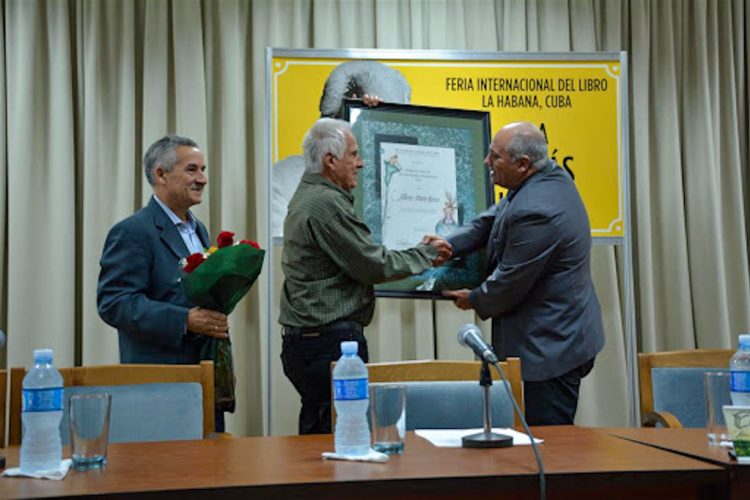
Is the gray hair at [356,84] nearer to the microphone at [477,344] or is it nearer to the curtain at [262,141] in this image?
the curtain at [262,141]

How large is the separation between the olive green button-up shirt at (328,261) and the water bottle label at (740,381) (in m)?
1.53

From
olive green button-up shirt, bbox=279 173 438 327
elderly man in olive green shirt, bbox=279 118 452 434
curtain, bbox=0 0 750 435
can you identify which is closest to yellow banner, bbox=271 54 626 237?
curtain, bbox=0 0 750 435

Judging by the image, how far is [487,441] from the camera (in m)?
1.80

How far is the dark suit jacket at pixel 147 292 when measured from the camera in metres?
2.86

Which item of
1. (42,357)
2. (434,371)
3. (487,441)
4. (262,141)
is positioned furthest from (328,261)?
(42,357)

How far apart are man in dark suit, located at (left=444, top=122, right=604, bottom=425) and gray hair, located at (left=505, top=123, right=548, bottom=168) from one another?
7cm

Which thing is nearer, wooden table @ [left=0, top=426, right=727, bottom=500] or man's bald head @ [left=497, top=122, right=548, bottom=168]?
wooden table @ [left=0, top=426, right=727, bottom=500]

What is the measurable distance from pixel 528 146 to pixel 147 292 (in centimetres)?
151

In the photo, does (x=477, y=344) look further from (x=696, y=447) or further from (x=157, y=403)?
(x=157, y=403)

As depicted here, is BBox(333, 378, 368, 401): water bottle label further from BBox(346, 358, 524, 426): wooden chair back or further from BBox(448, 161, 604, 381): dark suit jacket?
BBox(448, 161, 604, 381): dark suit jacket

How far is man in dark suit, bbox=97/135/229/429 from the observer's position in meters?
2.87

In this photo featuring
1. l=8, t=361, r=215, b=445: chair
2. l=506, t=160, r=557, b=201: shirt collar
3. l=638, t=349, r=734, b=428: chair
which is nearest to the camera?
l=8, t=361, r=215, b=445: chair

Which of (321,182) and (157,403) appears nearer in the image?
(157,403)

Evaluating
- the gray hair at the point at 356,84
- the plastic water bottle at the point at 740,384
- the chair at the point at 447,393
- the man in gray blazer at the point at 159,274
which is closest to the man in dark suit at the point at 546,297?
the chair at the point at 447,393
